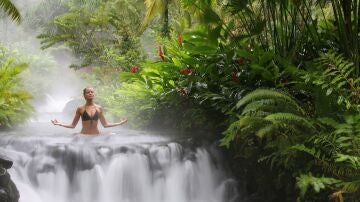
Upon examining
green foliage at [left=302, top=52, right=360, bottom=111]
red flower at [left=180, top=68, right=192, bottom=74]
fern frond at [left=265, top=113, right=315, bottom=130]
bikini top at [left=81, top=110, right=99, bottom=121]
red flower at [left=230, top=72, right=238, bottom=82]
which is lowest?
fern frond at [left=265, top=113, right=315, bottom=130]

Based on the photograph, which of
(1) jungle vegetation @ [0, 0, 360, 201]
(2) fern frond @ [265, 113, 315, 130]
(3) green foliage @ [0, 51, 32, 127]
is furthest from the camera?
(3) green foliage @ [0, 51, 32, 127]

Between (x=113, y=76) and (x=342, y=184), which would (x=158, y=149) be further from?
(x=113, y=76)

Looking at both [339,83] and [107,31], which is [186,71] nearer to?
[339,83]

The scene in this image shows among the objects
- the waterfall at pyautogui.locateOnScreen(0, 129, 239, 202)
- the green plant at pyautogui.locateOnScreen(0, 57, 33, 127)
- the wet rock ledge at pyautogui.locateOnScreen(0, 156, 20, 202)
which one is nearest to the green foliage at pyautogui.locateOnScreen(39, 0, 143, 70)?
the green plant at pyautogui.locateOnScreen(0, 57, 33, 127)

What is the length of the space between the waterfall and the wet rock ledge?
60 centimetres

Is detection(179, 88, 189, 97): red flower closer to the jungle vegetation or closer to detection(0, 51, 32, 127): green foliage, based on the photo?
the jungle vegetation

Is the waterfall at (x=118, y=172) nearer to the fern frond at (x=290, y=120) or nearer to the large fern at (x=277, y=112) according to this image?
the large fern at (x=277, y=112)

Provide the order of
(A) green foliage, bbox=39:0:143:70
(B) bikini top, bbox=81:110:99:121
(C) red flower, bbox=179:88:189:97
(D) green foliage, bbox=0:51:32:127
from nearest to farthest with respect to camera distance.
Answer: (D) green foliage, bbox=0:51:32:127, (C) red flower, bbox=179:88:189:97, (B) bikini top, bbox=81:110:99:121, (A) green foliage, bbox=39:0:143:70

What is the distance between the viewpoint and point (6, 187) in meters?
4.92

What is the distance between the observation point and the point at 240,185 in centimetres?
615

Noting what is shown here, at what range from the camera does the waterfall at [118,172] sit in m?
5.92

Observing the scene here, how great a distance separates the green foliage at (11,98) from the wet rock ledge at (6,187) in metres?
1.70

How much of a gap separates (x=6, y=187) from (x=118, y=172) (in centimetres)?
155

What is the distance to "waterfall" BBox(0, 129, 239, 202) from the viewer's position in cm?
592
